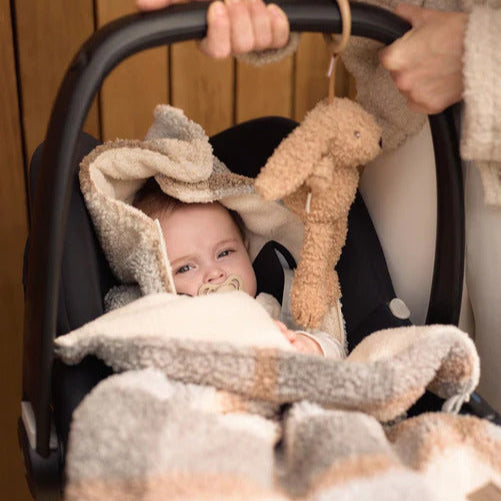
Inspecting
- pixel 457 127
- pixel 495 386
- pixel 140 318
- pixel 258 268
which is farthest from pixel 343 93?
pixel 140 318

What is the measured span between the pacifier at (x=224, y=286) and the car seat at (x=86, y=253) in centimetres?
14

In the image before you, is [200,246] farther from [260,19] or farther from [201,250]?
[260,19]

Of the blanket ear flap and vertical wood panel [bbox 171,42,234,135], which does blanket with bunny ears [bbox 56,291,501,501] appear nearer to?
the blanket ear flap

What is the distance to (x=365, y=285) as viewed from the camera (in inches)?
36.9

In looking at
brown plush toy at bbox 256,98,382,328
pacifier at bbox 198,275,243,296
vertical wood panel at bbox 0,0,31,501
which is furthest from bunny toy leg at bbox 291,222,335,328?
vertical wood panel at bbox 0,0,31,501

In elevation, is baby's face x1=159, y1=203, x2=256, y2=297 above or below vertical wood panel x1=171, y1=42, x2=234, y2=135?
below

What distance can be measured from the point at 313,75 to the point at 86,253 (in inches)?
31.1

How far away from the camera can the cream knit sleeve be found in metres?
0.72

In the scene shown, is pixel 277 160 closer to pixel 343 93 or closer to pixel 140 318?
pixel 140 318

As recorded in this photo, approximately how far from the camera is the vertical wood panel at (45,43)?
1233 mm

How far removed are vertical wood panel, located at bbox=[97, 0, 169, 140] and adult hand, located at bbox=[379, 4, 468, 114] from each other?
67 cm

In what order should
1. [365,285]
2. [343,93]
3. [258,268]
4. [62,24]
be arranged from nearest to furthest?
[365,285] < [258,268] < [62,24] < [343,93]

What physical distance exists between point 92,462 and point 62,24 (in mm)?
945

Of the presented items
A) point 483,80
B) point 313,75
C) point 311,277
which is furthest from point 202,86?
point 483,80
